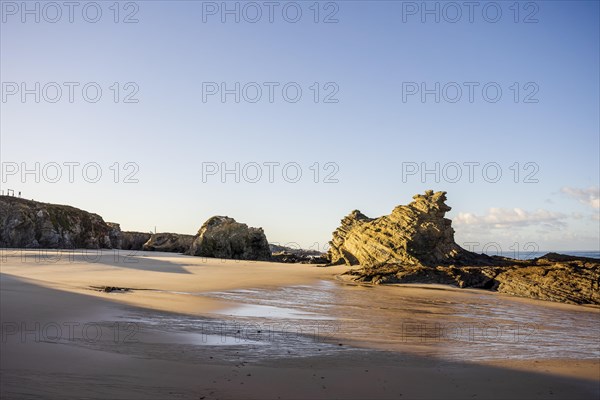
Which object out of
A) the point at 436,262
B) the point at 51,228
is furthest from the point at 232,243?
the point at 436,262

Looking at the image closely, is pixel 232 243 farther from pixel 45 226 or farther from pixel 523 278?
pixel 523 278

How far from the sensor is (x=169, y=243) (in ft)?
141

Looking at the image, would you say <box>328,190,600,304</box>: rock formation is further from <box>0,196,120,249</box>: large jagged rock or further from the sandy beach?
<box>0,196,120,249</box>: large jagged rock

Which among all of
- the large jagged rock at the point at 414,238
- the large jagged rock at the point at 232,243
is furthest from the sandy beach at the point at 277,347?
the large jagged rock at the point at 232,243

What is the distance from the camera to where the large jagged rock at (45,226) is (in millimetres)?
31969

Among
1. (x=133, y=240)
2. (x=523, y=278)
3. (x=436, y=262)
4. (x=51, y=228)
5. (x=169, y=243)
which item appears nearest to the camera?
(x=523, y=278)

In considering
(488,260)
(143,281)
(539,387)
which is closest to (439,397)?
(539,387)

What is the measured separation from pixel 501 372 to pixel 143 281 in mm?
11383

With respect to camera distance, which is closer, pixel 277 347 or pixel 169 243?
pixel 277 347

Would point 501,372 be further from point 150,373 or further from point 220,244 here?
point 220,244

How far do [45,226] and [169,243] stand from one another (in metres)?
11.6

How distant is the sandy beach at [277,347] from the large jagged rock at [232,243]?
22123 mm

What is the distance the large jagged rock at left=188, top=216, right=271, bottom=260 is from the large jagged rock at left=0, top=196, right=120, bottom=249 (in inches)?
335

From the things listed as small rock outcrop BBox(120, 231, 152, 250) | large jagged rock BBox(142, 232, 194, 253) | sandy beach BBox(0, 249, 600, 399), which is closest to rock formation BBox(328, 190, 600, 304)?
sandy beach BBox(0, 249, 600, 399)
